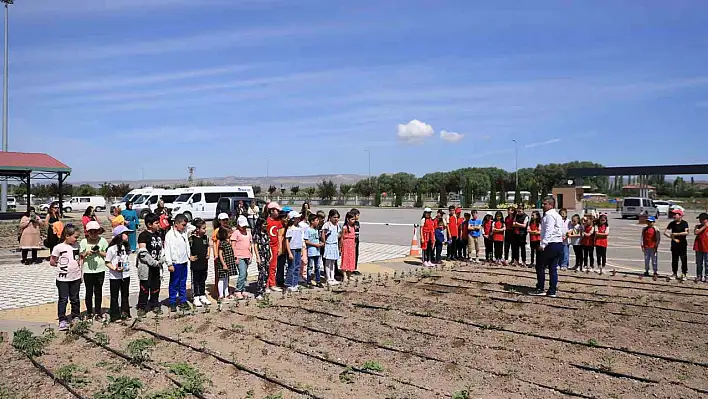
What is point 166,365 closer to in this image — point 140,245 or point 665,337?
point 140,245

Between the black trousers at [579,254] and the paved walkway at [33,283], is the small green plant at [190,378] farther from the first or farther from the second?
the black trousers at [579,254]

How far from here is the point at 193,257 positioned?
9422 millimetres

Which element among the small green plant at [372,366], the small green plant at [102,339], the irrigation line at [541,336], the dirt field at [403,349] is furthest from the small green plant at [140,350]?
the irrigation line at [541,336]

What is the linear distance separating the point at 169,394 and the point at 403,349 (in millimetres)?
2886

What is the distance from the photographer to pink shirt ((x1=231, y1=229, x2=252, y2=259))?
407 inches

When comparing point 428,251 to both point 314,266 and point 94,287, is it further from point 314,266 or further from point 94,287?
point 94,287

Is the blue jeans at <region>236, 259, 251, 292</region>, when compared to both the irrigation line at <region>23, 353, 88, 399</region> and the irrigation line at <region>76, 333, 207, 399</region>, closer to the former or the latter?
the irrigation line at <region>76, 333, 207, 399</region>

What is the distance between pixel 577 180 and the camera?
5625 centimetres

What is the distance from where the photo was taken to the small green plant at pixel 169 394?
547cm

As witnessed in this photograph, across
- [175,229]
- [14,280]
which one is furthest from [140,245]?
[14,280]

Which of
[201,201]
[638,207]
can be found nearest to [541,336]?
[201,201]

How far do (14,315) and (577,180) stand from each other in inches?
2137

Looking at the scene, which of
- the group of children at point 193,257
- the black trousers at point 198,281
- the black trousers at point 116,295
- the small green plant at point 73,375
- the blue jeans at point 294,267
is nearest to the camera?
the small green plant at point 73,375

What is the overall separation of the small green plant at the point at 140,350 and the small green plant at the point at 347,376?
2.33m
